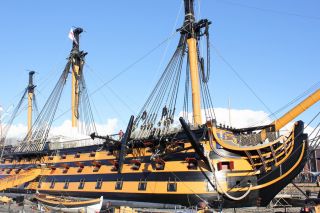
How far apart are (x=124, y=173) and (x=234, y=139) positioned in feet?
29.7

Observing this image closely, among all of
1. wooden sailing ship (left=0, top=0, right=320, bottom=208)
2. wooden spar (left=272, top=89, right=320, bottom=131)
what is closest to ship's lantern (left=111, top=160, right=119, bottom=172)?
wooden sailing ship (left=0, top=0, right=320, bottom=208)

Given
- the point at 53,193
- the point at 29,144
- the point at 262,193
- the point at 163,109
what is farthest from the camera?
the point at 29,144


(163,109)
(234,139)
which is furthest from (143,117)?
(234,139)

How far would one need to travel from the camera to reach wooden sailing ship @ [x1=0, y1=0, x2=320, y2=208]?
22.8m

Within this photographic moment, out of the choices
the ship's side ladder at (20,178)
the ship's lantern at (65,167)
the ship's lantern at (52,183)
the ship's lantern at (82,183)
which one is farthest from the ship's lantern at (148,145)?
the ship's side ladder at (20,178)

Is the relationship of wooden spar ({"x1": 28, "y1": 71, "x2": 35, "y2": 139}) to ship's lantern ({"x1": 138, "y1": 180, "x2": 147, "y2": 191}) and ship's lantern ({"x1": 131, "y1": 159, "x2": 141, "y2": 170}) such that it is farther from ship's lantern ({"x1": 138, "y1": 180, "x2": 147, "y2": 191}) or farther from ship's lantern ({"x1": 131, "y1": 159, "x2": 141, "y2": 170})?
ship's lantern ({"x1": 138, "y1": 180, "x2": 147, "y2": 191})

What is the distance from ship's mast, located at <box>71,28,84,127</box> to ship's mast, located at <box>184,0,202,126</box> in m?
18.4

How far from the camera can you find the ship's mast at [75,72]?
1674 inches

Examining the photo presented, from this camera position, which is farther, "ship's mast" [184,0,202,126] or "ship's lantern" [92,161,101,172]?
"ship's lantern" [92,161,101,172]

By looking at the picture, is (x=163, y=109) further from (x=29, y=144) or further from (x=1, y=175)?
(x=1, y=175)

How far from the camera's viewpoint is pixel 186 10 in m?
31.2

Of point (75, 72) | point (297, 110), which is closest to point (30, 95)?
point (75, 72)

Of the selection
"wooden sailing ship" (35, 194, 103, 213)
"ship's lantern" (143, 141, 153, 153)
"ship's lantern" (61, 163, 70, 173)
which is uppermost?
"ship's lantern" (143, 141, 153, 153)

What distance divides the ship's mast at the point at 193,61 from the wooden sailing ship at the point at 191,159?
81mm
